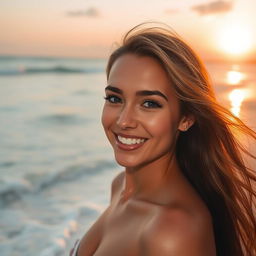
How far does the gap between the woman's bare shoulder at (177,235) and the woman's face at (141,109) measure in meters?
0.38

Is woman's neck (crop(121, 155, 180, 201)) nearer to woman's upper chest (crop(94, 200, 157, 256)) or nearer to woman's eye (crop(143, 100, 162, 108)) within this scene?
woman's upper chest (crop(94, 200, 157, 256))

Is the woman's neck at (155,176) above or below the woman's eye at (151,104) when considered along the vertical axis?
below

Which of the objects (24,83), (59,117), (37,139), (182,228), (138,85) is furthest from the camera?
(24,83)

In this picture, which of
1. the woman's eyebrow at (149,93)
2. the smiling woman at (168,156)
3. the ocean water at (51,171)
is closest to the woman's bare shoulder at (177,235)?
the smiling woman at (168,156)

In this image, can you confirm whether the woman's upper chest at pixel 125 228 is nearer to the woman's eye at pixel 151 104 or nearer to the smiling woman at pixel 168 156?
the smiling woman at pixel 168 156

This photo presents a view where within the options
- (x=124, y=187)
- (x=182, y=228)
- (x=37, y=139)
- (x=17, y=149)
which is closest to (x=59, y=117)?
(x=37, y=139)

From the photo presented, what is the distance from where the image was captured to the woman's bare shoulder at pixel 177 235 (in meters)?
2.14

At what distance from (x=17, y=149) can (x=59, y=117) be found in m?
4.89

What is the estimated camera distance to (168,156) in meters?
2.75

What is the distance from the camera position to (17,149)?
943cm

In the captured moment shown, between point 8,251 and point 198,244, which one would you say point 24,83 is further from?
point 198,244

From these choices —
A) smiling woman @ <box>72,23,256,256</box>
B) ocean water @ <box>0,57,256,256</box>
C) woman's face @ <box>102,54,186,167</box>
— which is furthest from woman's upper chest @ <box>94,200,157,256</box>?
ocean water @ <box>0,57,256,256</box>

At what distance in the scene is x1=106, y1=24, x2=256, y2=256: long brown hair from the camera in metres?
2.54

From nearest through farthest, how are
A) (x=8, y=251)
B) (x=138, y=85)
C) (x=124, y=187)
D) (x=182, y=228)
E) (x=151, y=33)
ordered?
(x=182, y=228) → (x=138, y=85) → (x=151, y=33) → (x=124, y=187) → (x=8, y=251)
